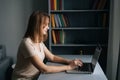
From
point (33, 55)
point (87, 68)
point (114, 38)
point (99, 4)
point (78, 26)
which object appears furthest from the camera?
point (78, 26)

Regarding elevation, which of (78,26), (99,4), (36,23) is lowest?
(78,26)

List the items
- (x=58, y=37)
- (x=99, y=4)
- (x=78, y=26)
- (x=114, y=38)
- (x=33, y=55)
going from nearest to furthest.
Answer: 1. (x=33, y=55)
2. (x=114, y=38)
3. (x=99, y=4)
4. (x=58, y=37)
5. (x=78, y=26)

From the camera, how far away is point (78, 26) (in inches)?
152

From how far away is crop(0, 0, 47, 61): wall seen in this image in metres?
3.91

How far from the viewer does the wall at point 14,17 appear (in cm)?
391

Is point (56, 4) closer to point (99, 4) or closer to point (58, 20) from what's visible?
point (58, 20)

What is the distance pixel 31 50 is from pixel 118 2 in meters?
1.72

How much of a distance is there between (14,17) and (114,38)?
6.00 ft

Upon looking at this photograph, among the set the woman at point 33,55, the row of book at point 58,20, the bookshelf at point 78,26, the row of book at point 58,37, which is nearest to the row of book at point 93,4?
the bookshelf at point 78,26

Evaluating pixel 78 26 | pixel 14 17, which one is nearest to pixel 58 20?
pixel 78 26

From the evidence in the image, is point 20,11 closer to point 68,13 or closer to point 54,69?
point 68,13

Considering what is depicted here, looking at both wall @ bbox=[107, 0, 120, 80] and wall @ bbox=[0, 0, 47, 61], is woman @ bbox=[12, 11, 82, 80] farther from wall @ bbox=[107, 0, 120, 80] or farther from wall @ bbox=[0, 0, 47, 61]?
wall @ bbox=[0, 0, 47, 61]

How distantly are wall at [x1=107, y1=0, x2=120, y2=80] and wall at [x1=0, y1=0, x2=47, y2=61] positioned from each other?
1231 mm

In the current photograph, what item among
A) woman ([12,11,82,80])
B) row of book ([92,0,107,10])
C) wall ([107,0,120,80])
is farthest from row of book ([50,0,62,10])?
woman ([12,11,82,80])
